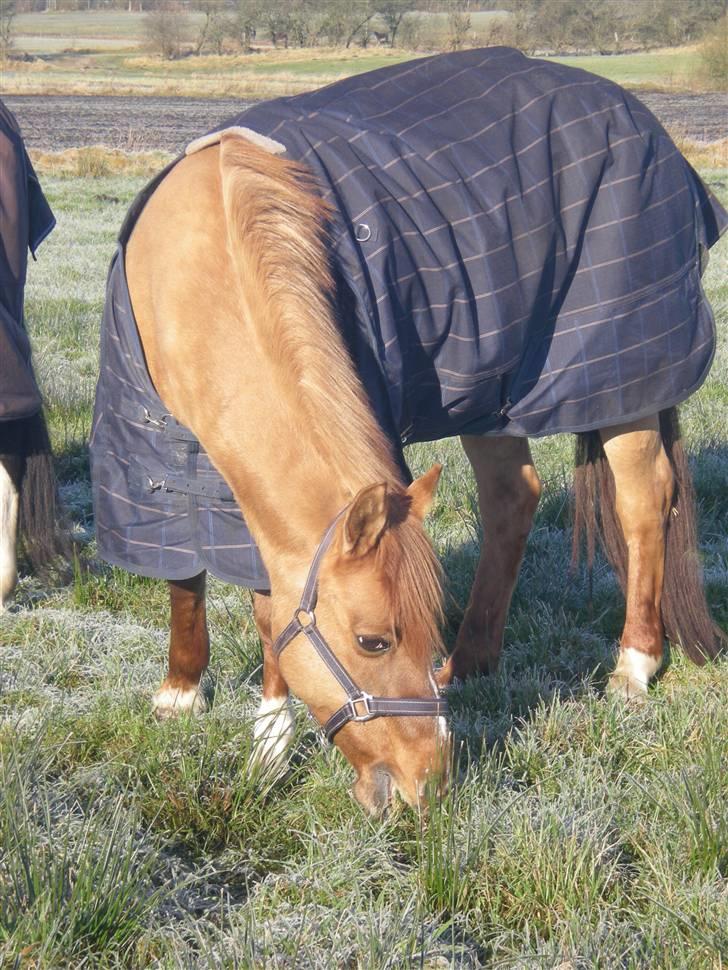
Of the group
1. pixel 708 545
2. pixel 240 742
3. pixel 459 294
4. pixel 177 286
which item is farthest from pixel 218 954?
pixel 708 545

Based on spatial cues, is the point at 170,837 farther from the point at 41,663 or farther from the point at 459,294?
the point at 459,294

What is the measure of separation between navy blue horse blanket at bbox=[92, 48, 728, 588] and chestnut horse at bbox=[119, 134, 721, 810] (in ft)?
0.58

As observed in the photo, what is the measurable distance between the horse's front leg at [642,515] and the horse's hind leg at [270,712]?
1230mm

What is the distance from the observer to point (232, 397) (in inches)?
88.4

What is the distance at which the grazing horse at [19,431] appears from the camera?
3598 mm

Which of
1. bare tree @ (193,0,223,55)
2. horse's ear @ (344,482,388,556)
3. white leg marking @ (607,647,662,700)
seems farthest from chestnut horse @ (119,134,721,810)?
bare tree @ (193,0,223,55)

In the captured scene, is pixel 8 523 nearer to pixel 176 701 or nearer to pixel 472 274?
pixel 176 701

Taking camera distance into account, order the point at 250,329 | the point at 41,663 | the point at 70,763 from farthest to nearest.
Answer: the point at 41,663 < the point at 70,763 < the point at 250,329

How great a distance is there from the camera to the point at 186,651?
2957 millimetres

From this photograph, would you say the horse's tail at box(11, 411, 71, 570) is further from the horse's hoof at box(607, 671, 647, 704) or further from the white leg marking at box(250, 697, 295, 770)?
the horse's hoof at box(607, 671, 647, 704)

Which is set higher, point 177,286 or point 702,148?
point 177,286

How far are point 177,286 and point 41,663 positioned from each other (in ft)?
4.68

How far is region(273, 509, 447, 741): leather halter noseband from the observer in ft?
6.81

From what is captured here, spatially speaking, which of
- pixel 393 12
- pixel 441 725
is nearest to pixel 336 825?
pixel 441 725
